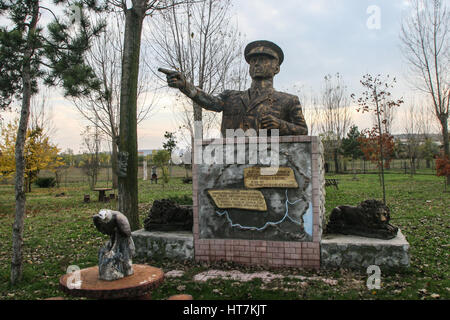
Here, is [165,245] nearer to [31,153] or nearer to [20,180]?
[20,180]

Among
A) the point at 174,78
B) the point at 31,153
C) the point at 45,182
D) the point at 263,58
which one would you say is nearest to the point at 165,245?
the point at 174,78

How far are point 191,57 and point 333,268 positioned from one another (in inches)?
414

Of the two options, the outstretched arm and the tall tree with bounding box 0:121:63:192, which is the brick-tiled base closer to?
the outstretched arm

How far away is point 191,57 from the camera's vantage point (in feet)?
45.4

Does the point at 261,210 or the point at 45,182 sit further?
the point at 45,182

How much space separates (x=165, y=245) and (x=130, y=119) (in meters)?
3.10

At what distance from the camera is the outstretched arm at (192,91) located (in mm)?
5715

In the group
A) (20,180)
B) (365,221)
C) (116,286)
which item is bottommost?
(116,286)

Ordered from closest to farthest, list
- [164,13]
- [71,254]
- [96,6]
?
[96,6], [71,254], [164,13]

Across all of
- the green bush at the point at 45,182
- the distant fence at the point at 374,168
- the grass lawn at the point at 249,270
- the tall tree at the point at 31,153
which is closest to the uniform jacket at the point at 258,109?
the grass lawn at the point at 249,270

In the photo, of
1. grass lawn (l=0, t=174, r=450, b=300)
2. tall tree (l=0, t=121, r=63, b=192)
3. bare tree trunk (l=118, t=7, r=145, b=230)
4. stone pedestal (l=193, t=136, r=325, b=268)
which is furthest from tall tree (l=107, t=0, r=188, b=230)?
tall tree (l=0, t=121, r=63, b=192)

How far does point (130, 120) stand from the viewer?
313 inches

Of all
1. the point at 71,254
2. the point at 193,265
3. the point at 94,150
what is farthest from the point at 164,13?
the point at 94,150
